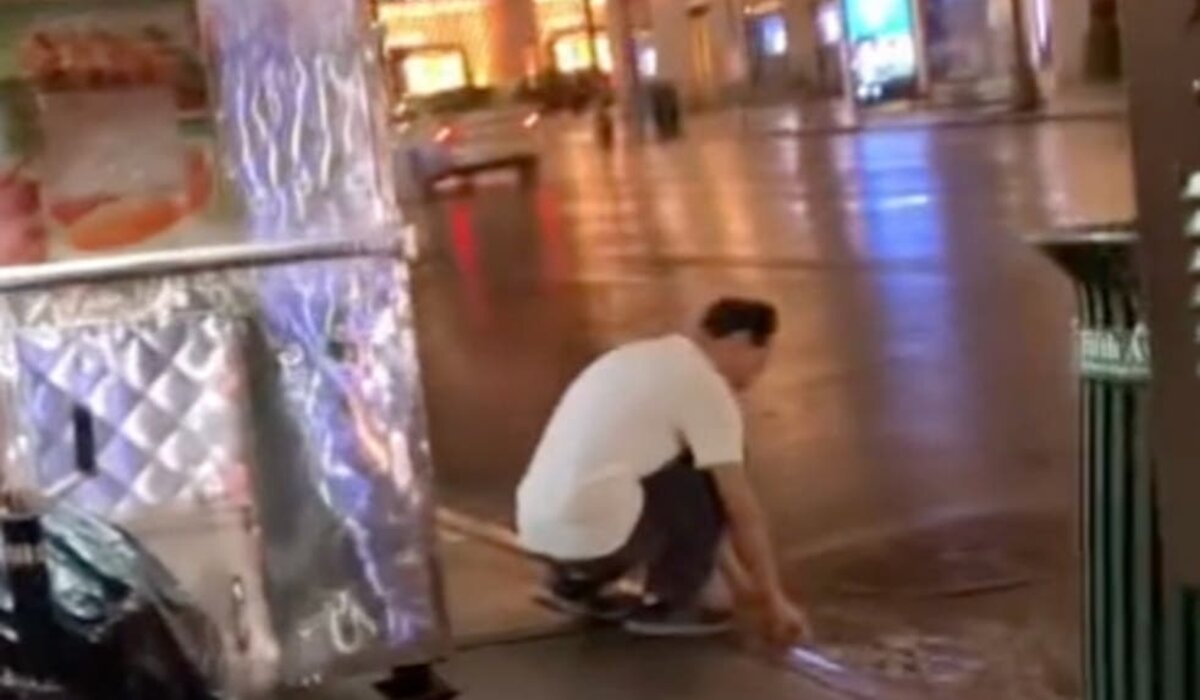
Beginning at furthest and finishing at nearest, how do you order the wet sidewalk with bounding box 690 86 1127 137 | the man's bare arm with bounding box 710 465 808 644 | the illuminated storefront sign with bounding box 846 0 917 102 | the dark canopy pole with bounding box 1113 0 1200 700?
1. the illuminated storefront sign with bounding box 846 0 917 102
2. the wet sidewalk with bounding box 690 86 1127 137
3. the man's bare arm with bounding box 710 465 808 644
4. the dark canopy pole with bounding box 1113 0 1200 700

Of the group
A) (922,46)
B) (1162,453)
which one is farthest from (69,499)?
(922,46)

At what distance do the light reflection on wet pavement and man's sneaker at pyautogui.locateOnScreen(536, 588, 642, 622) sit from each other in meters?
0.57

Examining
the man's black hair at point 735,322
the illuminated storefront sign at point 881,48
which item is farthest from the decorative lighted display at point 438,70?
the man's black hair at point 735,322

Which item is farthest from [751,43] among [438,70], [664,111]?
[438,70]

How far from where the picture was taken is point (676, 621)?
23.4 ft

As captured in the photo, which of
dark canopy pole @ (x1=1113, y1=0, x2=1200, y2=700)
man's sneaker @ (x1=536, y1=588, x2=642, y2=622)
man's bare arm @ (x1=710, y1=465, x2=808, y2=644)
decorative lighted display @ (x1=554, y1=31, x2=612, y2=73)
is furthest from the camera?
decorative lighted display @ (x1=554, y1=31, x2=612, y2=73)

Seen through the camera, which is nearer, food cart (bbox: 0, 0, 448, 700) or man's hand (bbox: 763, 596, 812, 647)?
food cart (bbox: 0, 0, 448, 700)

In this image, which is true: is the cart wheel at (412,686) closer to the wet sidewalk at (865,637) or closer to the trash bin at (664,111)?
the wet sidewalk at (865,637)

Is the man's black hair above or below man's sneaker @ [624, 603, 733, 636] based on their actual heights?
above

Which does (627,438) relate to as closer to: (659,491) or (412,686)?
(659,491)

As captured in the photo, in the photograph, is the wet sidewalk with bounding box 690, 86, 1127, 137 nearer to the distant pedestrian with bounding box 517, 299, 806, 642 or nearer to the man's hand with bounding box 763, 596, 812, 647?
the distant pedestrian with bounding box 517, 299, 806, 642

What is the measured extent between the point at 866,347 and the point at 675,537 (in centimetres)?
578

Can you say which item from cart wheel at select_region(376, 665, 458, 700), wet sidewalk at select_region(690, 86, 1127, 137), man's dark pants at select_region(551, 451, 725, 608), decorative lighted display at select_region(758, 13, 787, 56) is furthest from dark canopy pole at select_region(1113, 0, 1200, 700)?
decorative lighted display at select_region(758, 13, 787, 56)

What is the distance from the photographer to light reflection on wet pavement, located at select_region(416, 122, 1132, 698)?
25.5 feet
